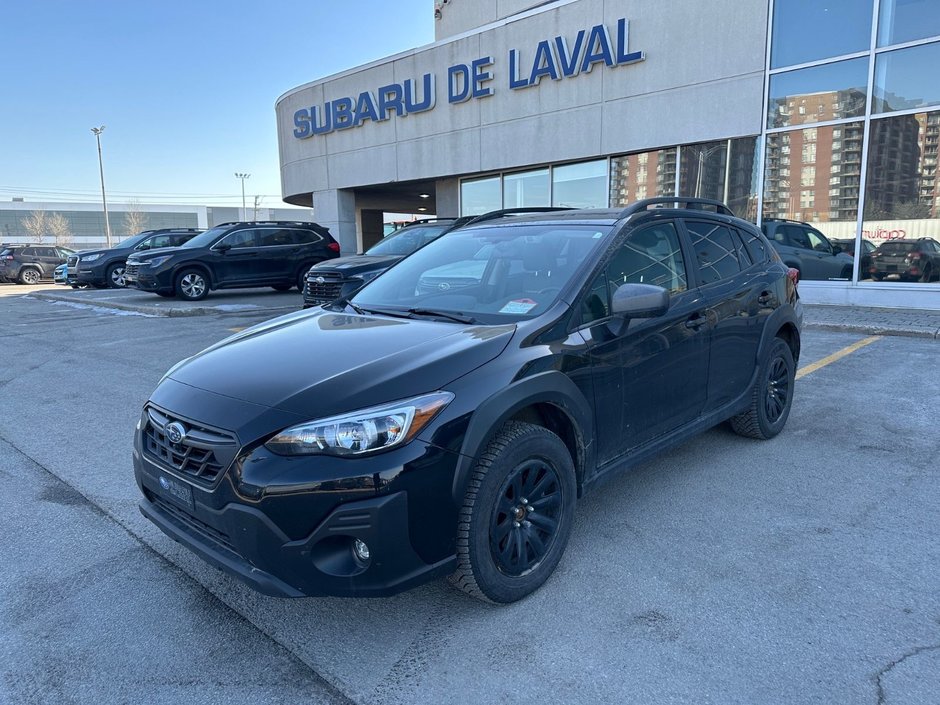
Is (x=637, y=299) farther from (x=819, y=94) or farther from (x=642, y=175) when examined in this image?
(x=642, y=175)

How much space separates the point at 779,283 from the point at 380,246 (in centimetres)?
817

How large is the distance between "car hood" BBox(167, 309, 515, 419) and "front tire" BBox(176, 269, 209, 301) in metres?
12.5

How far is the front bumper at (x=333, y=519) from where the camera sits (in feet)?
7.53

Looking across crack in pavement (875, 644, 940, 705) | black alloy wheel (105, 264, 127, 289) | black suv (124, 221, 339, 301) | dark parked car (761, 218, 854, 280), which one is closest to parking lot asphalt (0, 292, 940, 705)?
crack in pavement (875, 644, 940, 705)

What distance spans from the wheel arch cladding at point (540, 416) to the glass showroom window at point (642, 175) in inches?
445

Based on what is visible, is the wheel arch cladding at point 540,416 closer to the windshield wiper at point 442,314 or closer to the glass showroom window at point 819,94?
the windshield wiper at point 442,314

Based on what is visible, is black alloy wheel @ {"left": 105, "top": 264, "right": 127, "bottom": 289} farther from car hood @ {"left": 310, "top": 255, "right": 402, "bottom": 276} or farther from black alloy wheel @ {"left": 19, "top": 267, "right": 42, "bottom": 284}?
car hood @ {"left": 310, "top": 255, "right": 402, "bottom": 276}

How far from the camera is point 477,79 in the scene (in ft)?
51.5

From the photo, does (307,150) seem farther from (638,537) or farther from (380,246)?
(638,537)

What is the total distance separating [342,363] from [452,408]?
1.77 feet

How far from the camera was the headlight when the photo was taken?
92.0 inches

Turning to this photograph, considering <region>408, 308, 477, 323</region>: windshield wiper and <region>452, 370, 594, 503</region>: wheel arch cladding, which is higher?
<region>408, 308, 477, 323</region>: windshield wiper

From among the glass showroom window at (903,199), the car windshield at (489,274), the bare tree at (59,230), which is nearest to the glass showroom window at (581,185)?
the glass showroom window at (903,199)

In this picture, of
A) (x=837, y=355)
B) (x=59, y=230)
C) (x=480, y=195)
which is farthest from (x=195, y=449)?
(x=59, y=230)
